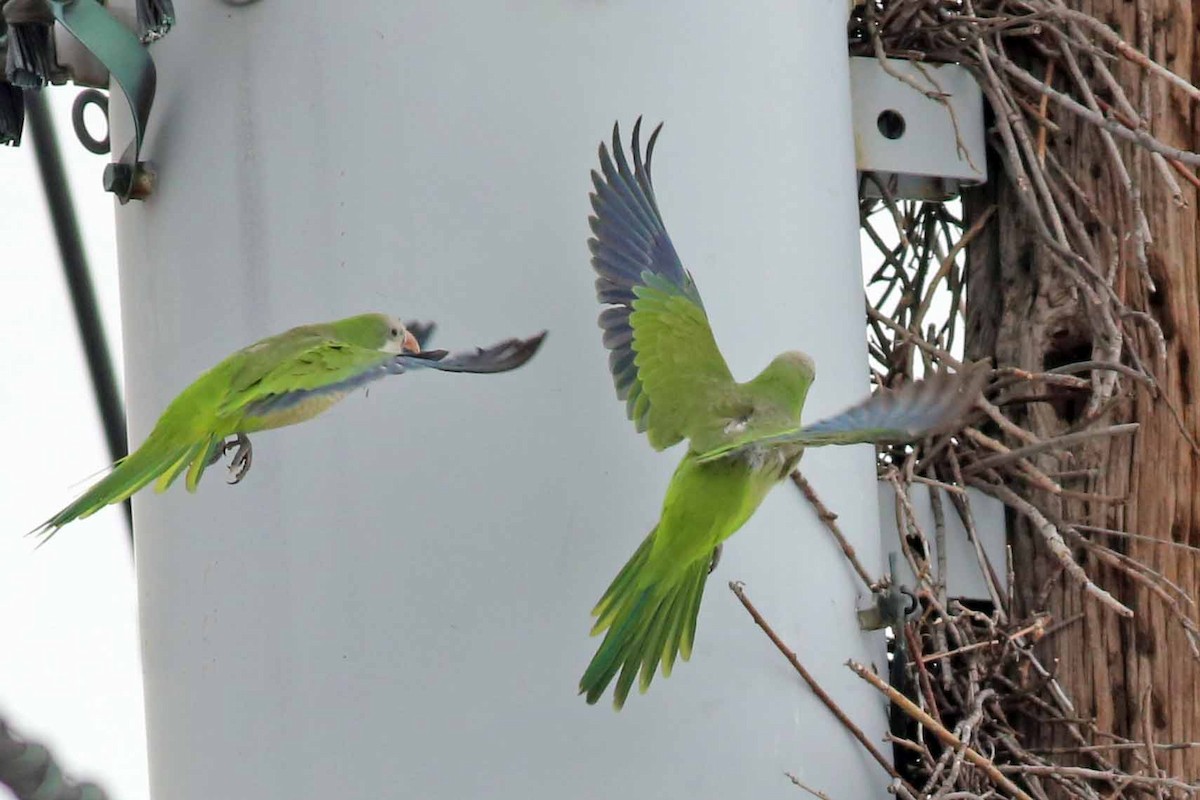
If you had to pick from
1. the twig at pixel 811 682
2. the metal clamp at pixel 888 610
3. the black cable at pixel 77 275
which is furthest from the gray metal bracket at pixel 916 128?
the black cable at pixel 77 275

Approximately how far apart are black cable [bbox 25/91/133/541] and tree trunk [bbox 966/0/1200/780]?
1259 mm

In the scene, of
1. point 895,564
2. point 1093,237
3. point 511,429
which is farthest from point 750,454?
point 1093,237

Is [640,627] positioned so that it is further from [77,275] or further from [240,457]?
[77,275]

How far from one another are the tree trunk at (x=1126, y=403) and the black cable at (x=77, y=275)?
126cm

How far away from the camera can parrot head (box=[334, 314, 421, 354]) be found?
84.4 inches

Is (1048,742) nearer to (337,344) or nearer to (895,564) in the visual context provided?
(895,564)

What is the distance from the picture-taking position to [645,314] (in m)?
2.34

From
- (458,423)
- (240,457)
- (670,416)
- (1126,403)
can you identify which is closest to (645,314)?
(670,416)

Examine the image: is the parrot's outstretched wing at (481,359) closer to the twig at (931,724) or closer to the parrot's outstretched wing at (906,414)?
the parrot's outstretched wing at (906,414)

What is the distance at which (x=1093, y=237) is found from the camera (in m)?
2.86

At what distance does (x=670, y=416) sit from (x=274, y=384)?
0.46m

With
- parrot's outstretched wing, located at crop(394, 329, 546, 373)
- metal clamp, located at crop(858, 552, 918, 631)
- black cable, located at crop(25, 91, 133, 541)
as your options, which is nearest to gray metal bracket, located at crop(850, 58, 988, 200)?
metal clamp, located at crop(858, 552, 918, 631)

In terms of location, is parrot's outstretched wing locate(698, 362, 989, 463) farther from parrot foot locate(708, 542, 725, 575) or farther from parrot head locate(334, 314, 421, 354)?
parrot head locate(334, 314, 421, 354)

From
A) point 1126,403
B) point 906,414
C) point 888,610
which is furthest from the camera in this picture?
point 1126,403
